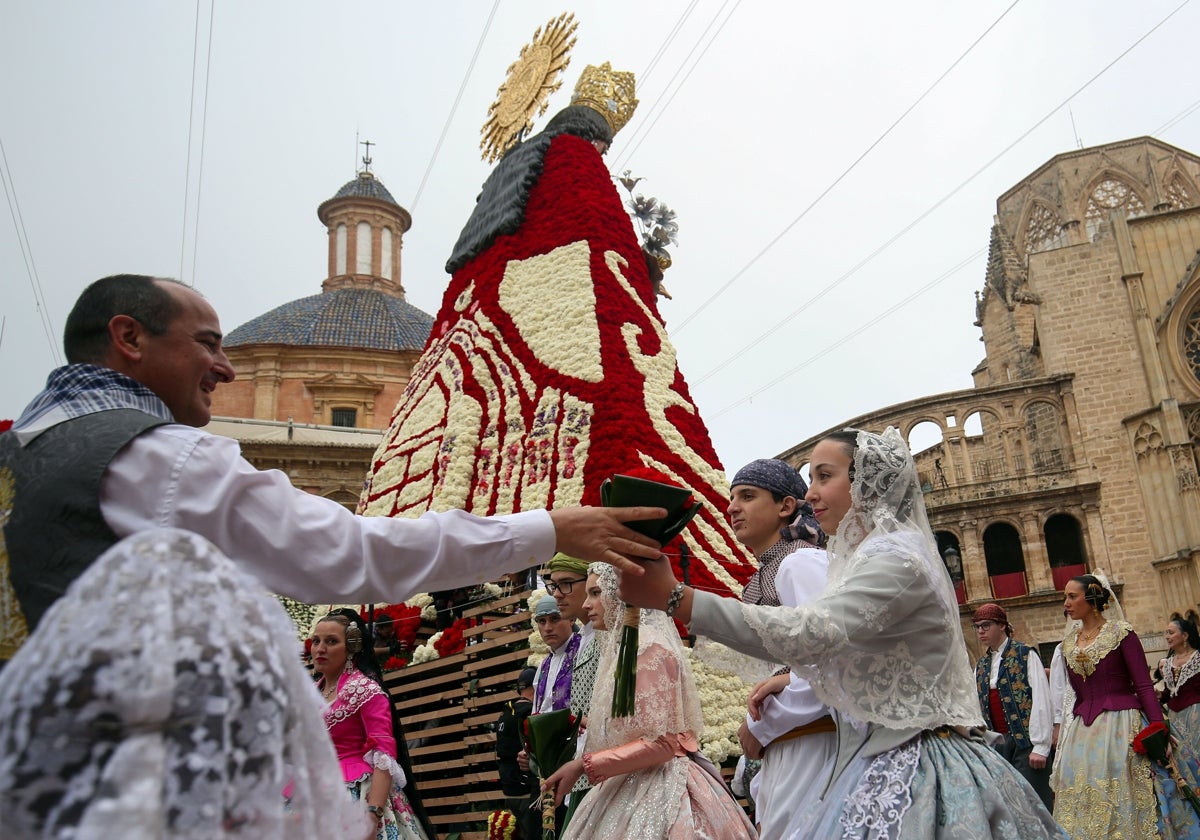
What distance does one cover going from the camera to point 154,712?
1.30 meters

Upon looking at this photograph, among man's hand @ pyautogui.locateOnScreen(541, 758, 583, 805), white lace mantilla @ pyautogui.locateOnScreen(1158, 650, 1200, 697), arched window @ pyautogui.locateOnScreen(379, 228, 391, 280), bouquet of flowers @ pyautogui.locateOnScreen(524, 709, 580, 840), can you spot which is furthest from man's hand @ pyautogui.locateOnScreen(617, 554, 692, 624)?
arched window @ pyautogui.locateOnScreen(379, 228, 391, 280)

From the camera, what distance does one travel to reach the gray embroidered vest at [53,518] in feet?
5.62

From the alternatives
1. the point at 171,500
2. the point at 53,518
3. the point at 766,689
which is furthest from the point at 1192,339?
the point at 53,518

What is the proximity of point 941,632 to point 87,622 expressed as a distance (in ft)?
7.22

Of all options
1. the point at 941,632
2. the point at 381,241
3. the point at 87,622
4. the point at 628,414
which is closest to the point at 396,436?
the point at 628,414

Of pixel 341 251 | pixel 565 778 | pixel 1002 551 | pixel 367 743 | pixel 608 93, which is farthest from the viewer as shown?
pixel 341 251

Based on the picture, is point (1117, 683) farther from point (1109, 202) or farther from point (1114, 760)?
point (1109, 202)

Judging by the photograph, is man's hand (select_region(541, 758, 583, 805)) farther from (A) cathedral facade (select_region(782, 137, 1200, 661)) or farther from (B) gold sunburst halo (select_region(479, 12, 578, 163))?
(A) cathedral facade (select_region(782, 137, 1200, 661))

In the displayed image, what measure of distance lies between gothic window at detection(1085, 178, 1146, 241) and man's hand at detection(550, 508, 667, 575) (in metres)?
32.7

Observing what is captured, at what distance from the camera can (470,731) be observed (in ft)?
23.9

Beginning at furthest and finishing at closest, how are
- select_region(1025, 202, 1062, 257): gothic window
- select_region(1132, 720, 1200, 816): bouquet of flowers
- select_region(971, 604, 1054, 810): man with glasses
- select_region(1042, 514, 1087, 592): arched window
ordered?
select_region(1025, 202, 1062, 257): gothic window → select_region(1042, 514, 1087, 592): arched window → select_region(971, 604, 1054, 810): man with glasses → select_region(1132, 720, 1200, 816): bouquet of flowers

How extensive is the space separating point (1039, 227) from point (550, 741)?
33202 millimetres

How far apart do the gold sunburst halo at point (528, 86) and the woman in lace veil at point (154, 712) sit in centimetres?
1012

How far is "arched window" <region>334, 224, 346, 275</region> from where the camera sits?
28.9 m
